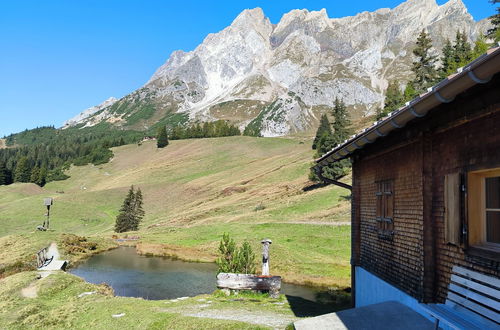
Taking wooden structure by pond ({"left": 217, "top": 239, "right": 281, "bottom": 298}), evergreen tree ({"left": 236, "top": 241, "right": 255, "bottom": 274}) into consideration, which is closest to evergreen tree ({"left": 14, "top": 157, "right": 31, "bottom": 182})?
evergreen tree ({"left": 236, "top": 241, "right": 255, "bottom": 274})

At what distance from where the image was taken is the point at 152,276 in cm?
3091

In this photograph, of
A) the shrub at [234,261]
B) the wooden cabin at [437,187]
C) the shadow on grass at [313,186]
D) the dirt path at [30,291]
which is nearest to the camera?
the wooden cabin at [437,187]

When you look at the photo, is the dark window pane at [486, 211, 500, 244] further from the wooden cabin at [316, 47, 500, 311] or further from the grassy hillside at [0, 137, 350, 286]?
the grassy hillside at [0, 137, 350, 286]

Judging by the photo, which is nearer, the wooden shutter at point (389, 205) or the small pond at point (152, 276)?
the wooden shutter at point (389, 205)

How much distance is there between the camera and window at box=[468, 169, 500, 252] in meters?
7.16

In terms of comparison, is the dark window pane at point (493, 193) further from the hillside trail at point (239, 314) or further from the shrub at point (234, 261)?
the shrub at point (234, 261)

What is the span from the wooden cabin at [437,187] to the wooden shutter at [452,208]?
0.06ft

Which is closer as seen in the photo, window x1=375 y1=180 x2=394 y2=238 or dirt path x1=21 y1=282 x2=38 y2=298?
window x1=375 y1=180 x2=394 y2=238

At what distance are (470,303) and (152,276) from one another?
27.2m

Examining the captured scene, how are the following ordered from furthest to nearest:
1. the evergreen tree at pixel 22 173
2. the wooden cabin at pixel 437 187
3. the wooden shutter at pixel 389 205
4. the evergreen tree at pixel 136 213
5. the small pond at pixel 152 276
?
the evergreen tree at pixel 22 173, the evergreen tree at pixel 136 213, the small pond at pixel 152 276, the wooden shutter at pixel 389 205, the wooden cabin at pixel 437 187

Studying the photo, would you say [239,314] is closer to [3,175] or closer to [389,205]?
[389,205]

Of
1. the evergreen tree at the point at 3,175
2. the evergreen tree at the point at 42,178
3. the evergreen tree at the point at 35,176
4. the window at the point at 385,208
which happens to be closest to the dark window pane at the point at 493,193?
the window at the point at 385,208

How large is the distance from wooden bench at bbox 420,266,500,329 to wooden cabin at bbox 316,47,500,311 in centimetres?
20

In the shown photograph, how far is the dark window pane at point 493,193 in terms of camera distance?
708cm
